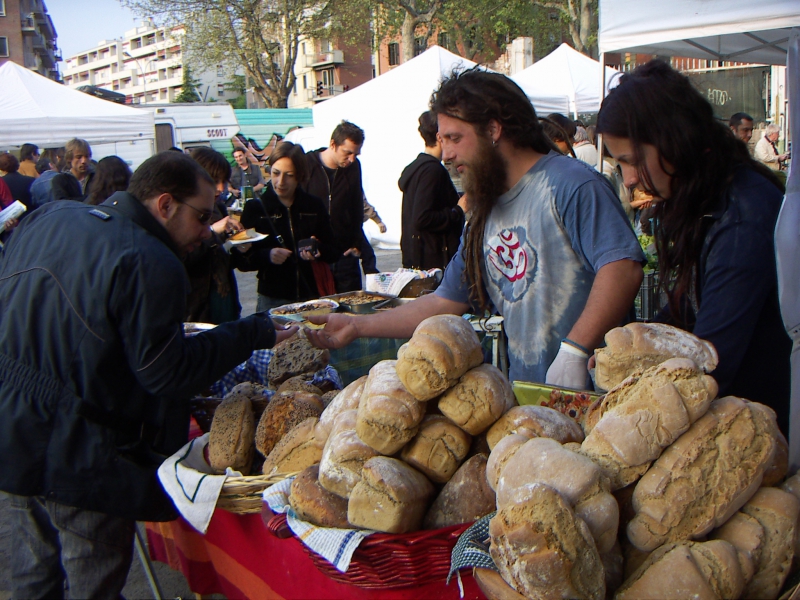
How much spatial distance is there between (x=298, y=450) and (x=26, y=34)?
67.6 meters

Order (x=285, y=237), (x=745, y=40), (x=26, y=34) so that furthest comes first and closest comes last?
(x=26, y=34) → (x=745, y=40) → (x=285, y=237)

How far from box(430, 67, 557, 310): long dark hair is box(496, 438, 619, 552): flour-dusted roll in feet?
4.73

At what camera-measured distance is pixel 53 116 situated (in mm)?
11492

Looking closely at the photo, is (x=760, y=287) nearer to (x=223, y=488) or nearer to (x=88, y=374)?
(x=223, y=488)

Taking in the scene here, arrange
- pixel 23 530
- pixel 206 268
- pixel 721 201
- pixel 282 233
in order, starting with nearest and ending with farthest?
pixel 721 201
pixel 23 530
pixel 206 268
pixel 282 233

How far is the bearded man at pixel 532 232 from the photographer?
2.20 metres

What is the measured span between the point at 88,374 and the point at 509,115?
164cm

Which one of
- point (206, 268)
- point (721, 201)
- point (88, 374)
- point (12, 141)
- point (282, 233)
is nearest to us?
point (721, 201)

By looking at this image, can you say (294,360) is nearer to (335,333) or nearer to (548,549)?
(335,333)

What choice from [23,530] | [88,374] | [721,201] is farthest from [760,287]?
[23,530]

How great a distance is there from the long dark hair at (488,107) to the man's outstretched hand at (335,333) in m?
0.66

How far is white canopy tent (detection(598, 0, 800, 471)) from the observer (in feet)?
4.55

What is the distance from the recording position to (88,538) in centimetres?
219

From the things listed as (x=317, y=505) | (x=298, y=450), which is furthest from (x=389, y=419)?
(x=298, y=450)
